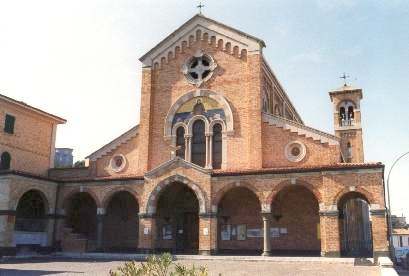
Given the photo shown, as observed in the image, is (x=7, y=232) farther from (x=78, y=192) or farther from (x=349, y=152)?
(x=349, y=152)

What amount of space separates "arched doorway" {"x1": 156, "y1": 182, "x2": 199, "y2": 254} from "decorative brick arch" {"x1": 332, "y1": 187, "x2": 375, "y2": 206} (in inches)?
339

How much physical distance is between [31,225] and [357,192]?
19.0m

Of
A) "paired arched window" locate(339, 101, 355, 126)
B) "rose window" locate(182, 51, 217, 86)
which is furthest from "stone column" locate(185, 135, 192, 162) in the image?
"paired arched window" locate(339, 101, 355, 126)

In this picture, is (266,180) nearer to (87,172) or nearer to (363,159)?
(87,172)

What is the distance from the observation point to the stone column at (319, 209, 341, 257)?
68.7 feet

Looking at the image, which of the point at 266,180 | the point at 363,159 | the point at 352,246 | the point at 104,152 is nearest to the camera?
the point at 266,180

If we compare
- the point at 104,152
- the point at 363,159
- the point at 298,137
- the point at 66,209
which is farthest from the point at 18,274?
the point at 363,159

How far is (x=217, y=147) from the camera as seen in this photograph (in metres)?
26.9

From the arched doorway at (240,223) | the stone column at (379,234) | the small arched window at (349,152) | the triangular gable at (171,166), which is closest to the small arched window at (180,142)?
the triangular gable at (171,166)

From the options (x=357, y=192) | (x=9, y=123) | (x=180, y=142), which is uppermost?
(x=9, y=123)

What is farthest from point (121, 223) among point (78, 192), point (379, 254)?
point (379, 254)

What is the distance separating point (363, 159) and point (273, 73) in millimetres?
15486

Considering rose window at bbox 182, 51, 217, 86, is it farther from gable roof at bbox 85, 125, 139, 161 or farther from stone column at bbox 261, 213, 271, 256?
stone column at bbox 261, 213, 271, 256

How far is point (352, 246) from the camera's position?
3488cm
